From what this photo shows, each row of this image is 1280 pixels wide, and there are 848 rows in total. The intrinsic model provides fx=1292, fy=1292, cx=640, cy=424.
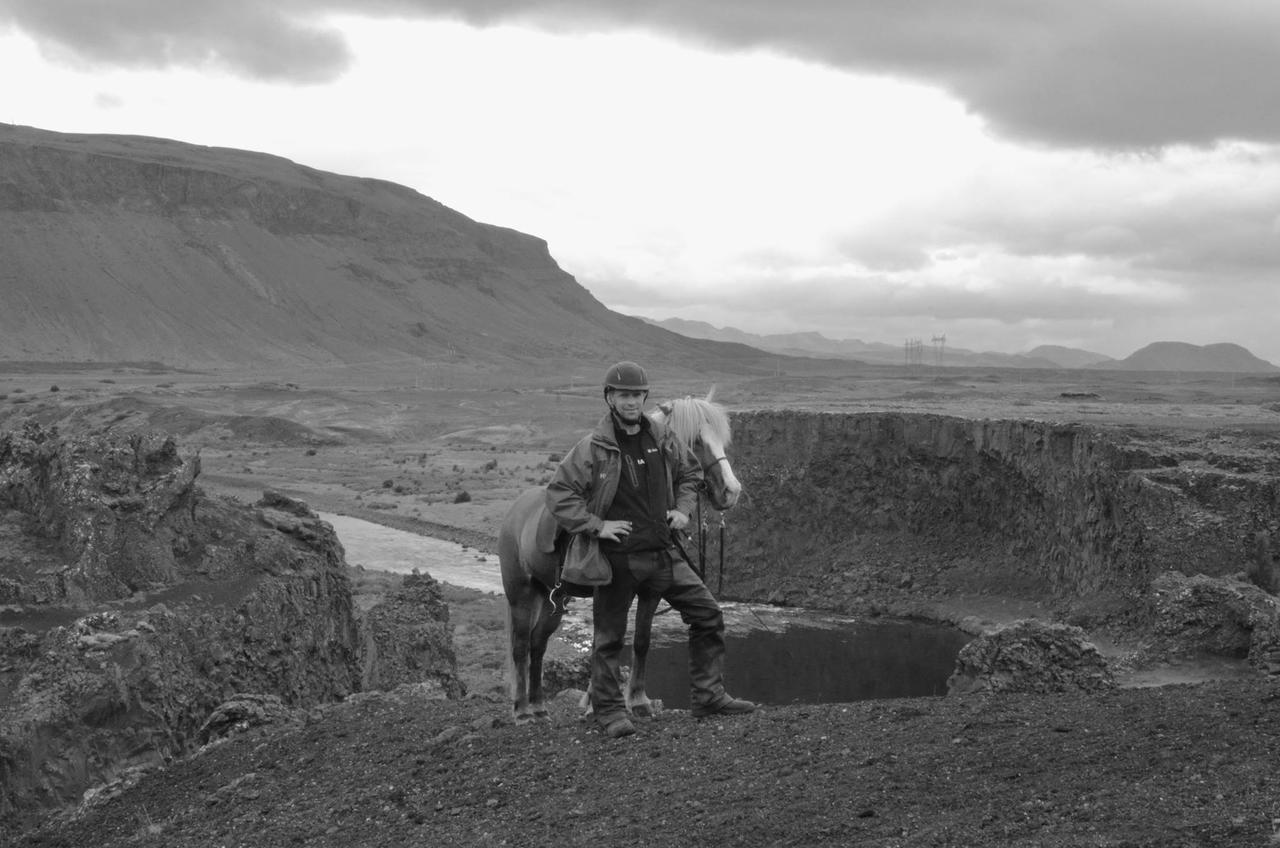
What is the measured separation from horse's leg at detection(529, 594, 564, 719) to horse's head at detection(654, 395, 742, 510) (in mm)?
1912

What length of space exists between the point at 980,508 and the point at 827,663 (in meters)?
8.28

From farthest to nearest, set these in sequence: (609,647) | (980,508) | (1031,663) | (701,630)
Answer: (980,508)
(1031,663)
(701,630)
(609,647)

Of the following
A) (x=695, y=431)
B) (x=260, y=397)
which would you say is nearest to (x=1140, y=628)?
(x=695, y=431)

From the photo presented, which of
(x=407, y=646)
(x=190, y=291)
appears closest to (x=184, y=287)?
(x=190, y=291)

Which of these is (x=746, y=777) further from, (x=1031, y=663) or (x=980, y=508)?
(x=980, y=508)

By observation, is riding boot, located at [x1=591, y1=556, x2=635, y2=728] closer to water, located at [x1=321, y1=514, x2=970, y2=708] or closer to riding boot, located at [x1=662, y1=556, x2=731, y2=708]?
riding boot, located at [x1=662, y1=556, x2=731, y2=708]

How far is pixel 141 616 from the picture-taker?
42.1 feet

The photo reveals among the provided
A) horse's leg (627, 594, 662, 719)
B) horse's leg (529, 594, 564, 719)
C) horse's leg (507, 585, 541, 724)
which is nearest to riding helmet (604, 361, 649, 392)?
horse's leg (627, 594, 662, 719)

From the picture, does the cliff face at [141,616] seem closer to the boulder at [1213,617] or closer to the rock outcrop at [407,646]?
the rock outcrop at [407,646]

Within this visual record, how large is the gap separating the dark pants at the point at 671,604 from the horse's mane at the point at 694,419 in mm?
965

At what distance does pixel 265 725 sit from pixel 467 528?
30.3 metres

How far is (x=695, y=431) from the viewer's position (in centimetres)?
1028

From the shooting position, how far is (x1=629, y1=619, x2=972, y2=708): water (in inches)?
842

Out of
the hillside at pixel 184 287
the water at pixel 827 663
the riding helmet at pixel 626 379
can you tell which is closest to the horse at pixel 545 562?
the riding helmet at pixel 626 379
